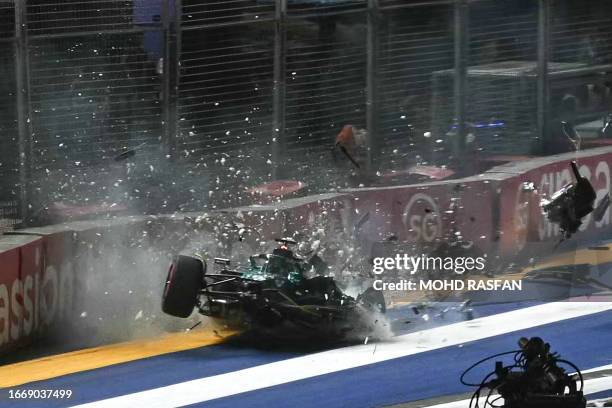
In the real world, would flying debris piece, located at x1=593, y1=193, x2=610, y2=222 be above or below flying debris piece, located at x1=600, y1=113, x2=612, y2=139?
below

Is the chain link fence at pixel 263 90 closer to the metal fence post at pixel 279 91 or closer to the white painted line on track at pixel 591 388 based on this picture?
the metal fence post at pixel 279 91

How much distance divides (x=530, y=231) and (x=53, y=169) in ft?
12.7

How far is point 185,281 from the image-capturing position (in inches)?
422

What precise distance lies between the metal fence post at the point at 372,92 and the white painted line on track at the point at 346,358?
1.70 m

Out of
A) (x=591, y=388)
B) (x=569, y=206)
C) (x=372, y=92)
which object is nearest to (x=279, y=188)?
(x=372, y=92)

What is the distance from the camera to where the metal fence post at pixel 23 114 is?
36.4 feet

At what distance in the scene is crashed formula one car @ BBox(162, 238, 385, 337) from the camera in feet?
35.1

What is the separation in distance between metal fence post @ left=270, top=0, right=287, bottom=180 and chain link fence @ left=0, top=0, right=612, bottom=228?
0.01 m

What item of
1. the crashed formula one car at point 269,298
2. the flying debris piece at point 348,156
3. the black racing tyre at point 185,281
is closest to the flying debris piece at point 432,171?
the flying debris piece at point 348,156

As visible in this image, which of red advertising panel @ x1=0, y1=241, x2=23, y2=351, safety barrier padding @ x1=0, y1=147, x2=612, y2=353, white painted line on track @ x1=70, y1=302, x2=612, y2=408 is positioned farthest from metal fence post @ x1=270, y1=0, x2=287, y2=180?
red advertising panel @ x1=0, y1=241, x2=23, y2=351

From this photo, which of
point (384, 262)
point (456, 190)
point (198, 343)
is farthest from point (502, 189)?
point (198, 343)

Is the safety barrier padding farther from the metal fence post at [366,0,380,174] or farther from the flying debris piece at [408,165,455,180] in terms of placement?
the metal fence post at [366,0,380,174]

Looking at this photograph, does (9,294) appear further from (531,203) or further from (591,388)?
(531,203)

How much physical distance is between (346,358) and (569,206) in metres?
2.76
